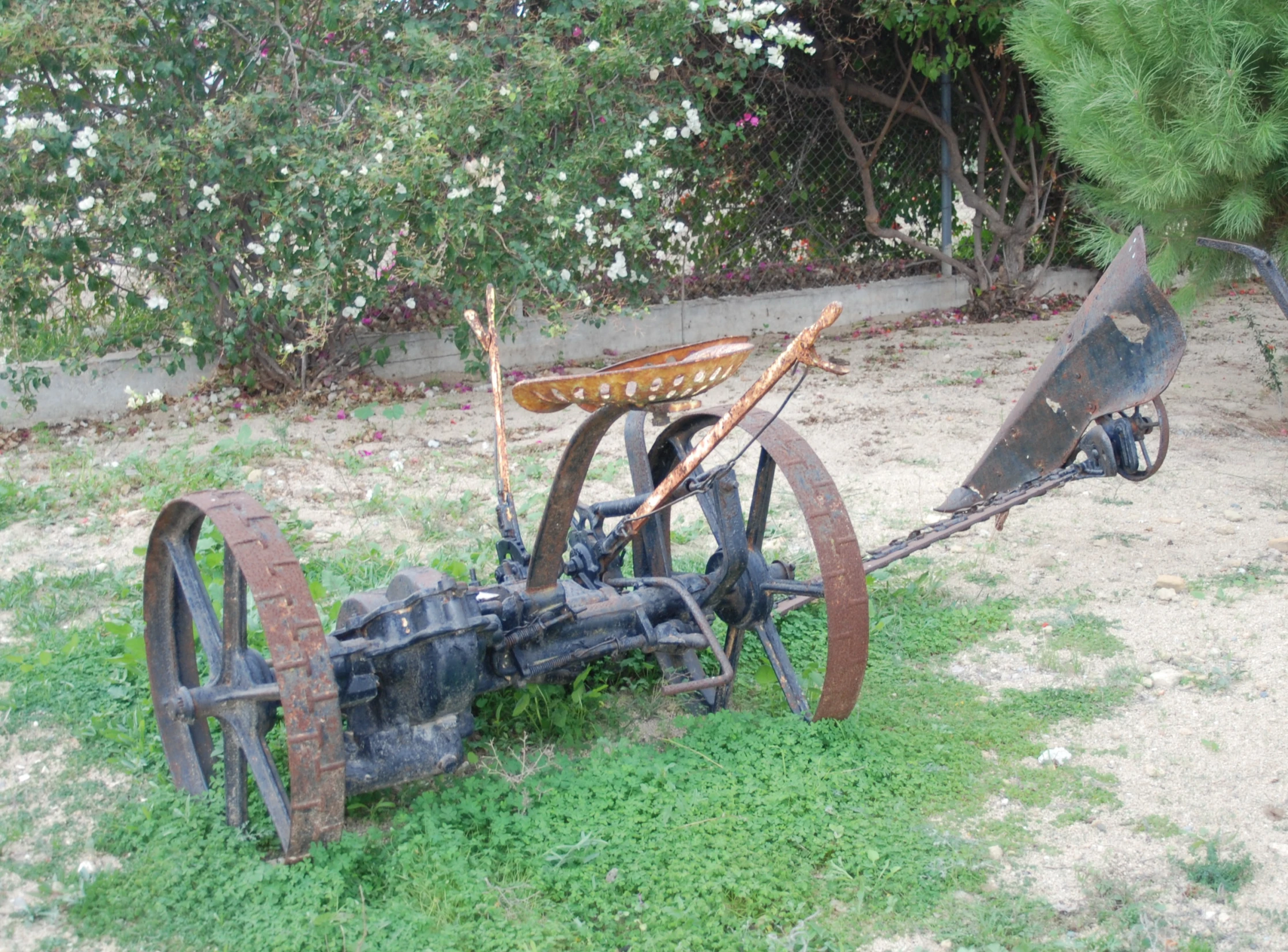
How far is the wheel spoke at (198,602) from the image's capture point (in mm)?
2586

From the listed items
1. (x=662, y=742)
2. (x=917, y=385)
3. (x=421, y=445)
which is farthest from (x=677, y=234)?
(x=662, y=742)

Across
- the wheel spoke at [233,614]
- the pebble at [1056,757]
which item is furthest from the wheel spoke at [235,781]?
the pebble at [1056,757]

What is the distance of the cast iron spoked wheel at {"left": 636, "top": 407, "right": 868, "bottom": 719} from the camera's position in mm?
2703

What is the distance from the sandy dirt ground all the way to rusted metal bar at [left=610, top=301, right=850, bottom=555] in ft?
3.44

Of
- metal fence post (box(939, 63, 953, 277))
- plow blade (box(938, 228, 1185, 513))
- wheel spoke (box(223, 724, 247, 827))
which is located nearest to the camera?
wheel spoke (box(223, 724, 247, 827))

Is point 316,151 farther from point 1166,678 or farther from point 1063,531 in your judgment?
point 1166,678

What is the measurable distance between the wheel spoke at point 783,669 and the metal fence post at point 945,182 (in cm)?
674

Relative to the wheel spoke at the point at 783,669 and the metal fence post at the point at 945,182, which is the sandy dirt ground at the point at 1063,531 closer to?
the wheel spoke at the point at 783,669

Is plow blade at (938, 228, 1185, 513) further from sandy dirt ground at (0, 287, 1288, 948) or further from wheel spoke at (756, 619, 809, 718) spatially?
wheel spoke at (756, 619, 809, 718)

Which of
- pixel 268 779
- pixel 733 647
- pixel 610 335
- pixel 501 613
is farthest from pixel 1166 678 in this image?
pixel 610 335

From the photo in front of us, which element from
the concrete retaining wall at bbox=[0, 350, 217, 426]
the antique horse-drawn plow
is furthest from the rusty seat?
the concrete retaining wall at bbox=[0, 350, 217, 426]

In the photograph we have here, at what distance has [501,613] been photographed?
8.57 ft

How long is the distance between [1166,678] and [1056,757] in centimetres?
60

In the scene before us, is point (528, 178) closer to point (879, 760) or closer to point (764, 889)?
point (879, 760)
